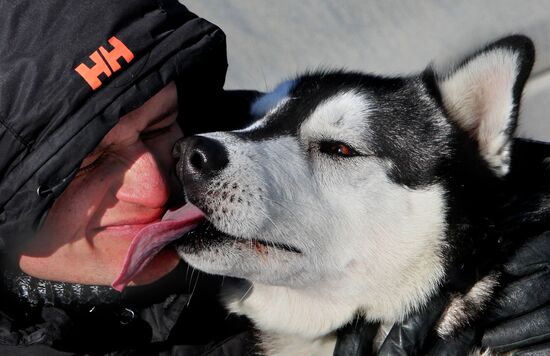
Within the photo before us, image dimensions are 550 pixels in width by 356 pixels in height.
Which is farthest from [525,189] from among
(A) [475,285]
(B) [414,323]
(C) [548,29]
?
(C) [548,29]

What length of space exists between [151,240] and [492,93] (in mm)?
995

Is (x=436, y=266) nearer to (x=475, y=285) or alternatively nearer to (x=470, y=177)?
(x=475, y=285)

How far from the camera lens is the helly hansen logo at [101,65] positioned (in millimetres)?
1569

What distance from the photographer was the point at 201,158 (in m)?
1.67

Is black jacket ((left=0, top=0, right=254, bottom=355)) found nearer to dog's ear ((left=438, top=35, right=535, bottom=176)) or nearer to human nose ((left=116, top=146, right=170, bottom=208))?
human nose ((left=116, top=146, right=170, bottom=208))

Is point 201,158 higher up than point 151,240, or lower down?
higher up

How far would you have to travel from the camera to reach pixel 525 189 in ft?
6.40

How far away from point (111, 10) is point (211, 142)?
393 millimetres

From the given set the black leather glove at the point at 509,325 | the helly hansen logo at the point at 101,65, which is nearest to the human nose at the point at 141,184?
the helly hansen logo at the point at 101,65

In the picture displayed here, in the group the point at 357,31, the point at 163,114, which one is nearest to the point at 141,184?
the point at 163,114

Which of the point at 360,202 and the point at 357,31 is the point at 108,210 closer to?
the point at 360,202

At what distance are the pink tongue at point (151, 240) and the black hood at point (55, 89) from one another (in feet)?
0.79

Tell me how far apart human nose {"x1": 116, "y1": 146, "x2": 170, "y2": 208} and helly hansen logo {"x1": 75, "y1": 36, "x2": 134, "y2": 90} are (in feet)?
0.86

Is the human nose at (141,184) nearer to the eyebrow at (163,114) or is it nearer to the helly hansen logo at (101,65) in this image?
the eyebrow at (163,114)
